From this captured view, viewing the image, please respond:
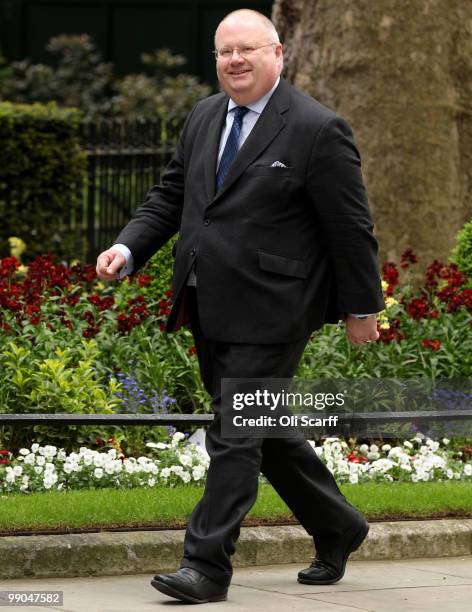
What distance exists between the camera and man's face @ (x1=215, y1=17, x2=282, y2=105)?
545 cm

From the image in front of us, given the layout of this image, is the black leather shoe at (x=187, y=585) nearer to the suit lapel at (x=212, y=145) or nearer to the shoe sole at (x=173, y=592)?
the shoe sole at (x=173, y=592)

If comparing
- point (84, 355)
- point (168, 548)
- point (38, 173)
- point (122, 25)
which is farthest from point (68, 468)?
point (122, 25)

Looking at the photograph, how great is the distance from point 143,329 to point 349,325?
3379 millimetres

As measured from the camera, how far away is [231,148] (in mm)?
5590

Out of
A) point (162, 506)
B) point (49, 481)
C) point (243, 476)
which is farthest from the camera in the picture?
point (49, 481)

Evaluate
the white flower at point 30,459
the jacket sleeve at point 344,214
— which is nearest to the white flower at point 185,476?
the white flower at point 30,459

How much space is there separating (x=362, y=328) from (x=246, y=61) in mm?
1050

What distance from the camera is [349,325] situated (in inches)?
221

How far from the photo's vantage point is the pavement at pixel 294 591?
5.32 m

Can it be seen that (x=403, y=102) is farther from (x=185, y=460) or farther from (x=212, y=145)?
(x=212, y=145)

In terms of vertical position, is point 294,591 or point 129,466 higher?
point 294,591

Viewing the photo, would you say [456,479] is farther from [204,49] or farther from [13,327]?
[204,49]

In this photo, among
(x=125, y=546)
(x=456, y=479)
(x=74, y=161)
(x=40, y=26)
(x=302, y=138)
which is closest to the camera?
(x=302, y=138)

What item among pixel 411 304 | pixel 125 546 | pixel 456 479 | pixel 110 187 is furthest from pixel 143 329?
pixel 110 187
